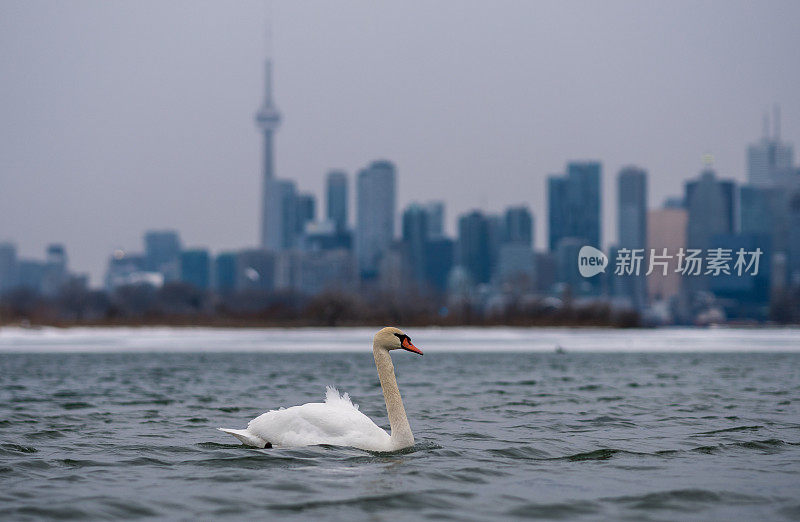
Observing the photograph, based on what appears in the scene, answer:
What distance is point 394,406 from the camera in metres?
12.0

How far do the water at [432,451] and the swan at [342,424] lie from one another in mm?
193

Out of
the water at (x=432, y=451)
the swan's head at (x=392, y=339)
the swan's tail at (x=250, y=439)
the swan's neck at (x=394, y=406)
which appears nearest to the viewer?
the water at (x=432, y=451)

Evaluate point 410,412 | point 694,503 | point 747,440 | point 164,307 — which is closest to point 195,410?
point 410,412

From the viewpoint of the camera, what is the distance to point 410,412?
17500 millimetres

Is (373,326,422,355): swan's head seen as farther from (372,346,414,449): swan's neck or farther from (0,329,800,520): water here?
(0,329,800,520): water

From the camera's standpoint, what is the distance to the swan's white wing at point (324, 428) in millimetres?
11812

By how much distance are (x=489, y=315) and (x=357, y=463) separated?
78809 mm

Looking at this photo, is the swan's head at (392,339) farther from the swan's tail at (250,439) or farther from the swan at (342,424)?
the swan's tail at (250,439)

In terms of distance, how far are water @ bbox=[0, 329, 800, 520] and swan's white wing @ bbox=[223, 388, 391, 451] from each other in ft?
0.59

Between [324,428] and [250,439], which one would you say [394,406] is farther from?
[250,439]

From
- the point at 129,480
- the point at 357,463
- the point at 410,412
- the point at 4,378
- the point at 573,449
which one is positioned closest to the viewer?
the point at 129,480

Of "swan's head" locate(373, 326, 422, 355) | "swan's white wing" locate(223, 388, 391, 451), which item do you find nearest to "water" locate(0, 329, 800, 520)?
"swan's white wing" locate(223, 388, 391, 451)

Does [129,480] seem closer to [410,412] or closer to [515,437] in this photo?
[515,437]

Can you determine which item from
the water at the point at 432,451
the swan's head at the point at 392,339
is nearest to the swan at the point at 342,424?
the swan's head at the point at 392,339
